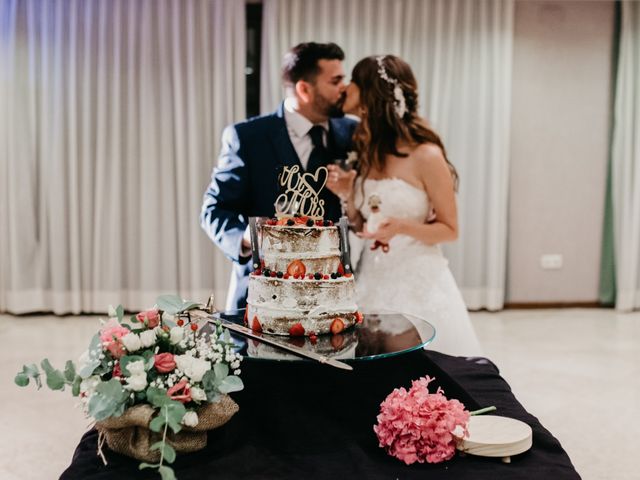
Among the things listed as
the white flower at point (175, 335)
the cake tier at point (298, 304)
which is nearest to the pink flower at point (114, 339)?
the white flower at point (175, 335)

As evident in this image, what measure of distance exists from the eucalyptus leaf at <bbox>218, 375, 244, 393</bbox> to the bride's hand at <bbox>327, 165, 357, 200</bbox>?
142cm

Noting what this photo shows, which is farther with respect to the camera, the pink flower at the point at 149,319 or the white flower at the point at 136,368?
the pink flower at the point at 149,319

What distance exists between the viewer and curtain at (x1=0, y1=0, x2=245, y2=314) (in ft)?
18.9

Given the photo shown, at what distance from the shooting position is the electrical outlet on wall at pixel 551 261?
6359 millimetres

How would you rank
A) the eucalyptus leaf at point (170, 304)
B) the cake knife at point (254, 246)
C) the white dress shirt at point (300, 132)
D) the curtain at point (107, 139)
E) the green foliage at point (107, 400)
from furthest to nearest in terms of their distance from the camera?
the curtain at point (107, 139) < the white dress shirt at point (300, 132) < the cake knife at point (254, 246) < the eucalyptus leaf at point (170, 304) < the green foliage at point (107, 400)

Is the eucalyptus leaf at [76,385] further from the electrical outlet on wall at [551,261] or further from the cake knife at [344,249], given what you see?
the electrical outlet on wall at [551,261]

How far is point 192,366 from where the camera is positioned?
157 cm

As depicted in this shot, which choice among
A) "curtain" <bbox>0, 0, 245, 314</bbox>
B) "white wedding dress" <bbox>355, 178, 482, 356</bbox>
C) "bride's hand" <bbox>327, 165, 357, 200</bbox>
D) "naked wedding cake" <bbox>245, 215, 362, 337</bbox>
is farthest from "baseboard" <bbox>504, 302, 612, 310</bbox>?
"naked wedding cake" <bbox>245, 215, 362, 337</bbox>

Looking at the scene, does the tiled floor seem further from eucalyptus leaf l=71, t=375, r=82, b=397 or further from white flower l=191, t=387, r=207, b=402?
white flower l=191, t=387, r=207, b=402

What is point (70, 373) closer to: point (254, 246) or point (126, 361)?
point (126, 361)

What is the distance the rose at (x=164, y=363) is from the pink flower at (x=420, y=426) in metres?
0.53

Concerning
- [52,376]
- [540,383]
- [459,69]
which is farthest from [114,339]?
[459,69]

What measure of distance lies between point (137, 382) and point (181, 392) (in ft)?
0.37

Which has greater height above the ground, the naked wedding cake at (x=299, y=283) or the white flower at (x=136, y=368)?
the naked wedding cake at (x=299, y=283)
